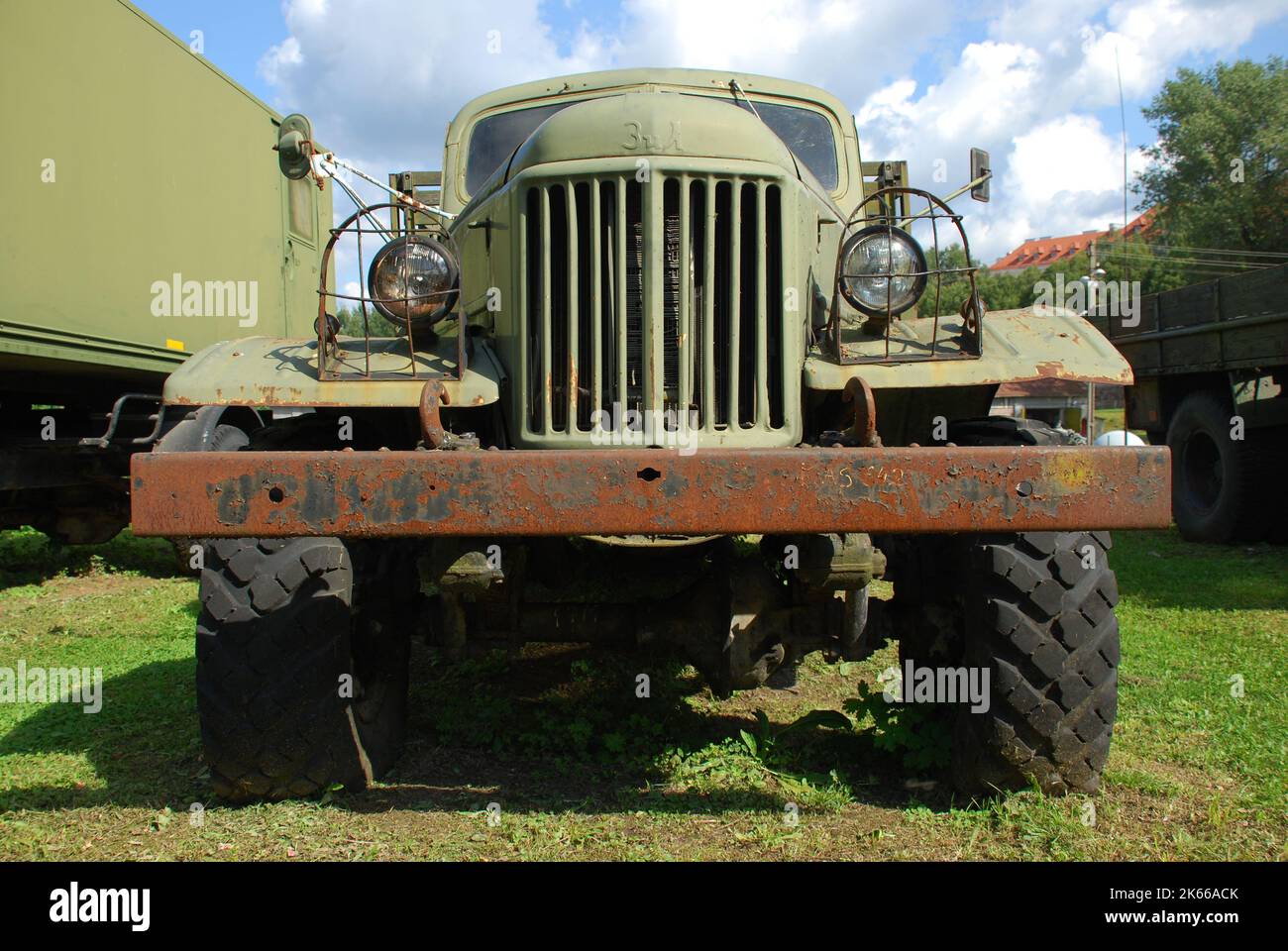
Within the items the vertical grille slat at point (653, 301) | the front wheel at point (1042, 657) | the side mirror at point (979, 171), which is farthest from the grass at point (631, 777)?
the side mirror at point (979, 171)

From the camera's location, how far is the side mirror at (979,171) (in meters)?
3.80

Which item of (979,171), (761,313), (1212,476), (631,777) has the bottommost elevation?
(631,777)

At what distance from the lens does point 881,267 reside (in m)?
3.22

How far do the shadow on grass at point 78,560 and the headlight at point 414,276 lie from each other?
5097 millimetres

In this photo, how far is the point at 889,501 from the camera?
2.43 m

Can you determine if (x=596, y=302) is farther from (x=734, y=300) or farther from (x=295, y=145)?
(x=295, y=145)

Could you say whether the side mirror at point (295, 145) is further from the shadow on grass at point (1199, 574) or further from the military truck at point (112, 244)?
the shadow on grass at point (1199, 574)

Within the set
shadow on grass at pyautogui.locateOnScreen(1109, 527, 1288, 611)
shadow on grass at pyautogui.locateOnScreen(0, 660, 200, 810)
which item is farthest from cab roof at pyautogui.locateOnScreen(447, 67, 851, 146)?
shadow on grass at pyautogui.locateOnScreen(1109, 527, 1288, 611)

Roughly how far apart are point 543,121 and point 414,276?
1.93 metres

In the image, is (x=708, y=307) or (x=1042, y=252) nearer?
(x=708, y=307)

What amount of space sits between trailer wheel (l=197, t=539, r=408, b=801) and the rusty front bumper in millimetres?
740

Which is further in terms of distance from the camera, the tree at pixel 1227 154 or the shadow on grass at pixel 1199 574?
the tree at pixel 1227 154

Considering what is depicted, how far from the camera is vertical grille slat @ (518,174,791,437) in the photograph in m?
3.02

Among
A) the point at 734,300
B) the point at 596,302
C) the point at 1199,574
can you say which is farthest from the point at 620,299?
the point at 1199,574
